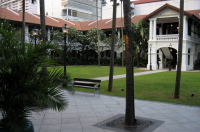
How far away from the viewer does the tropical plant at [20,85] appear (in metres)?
4.19

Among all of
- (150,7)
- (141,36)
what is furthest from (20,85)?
(150,7)

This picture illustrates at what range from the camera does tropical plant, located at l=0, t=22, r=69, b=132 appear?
4.19 m

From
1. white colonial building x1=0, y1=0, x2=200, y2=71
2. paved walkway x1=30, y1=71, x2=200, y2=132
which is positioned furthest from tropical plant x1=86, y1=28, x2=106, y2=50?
paved walkway x1=30, y1=71, x2=200, y2=132

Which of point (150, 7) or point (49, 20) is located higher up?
point (150, 7)

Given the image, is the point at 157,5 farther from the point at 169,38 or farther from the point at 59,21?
the point at 169,38

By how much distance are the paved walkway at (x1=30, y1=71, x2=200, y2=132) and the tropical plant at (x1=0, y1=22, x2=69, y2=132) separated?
172 centimetres

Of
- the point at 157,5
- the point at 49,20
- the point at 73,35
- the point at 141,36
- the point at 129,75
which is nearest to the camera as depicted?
the point at 129,75

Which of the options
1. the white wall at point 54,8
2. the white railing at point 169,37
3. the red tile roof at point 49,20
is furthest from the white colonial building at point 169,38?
the white wall at point 54,8

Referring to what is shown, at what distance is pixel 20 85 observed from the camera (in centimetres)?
429

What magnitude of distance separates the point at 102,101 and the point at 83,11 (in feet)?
232

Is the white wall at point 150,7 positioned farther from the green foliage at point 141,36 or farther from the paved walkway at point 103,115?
the paved walkway at point 103,115

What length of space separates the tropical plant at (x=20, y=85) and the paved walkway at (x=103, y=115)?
172cm

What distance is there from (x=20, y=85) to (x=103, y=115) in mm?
3768

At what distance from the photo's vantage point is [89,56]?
4272cm
